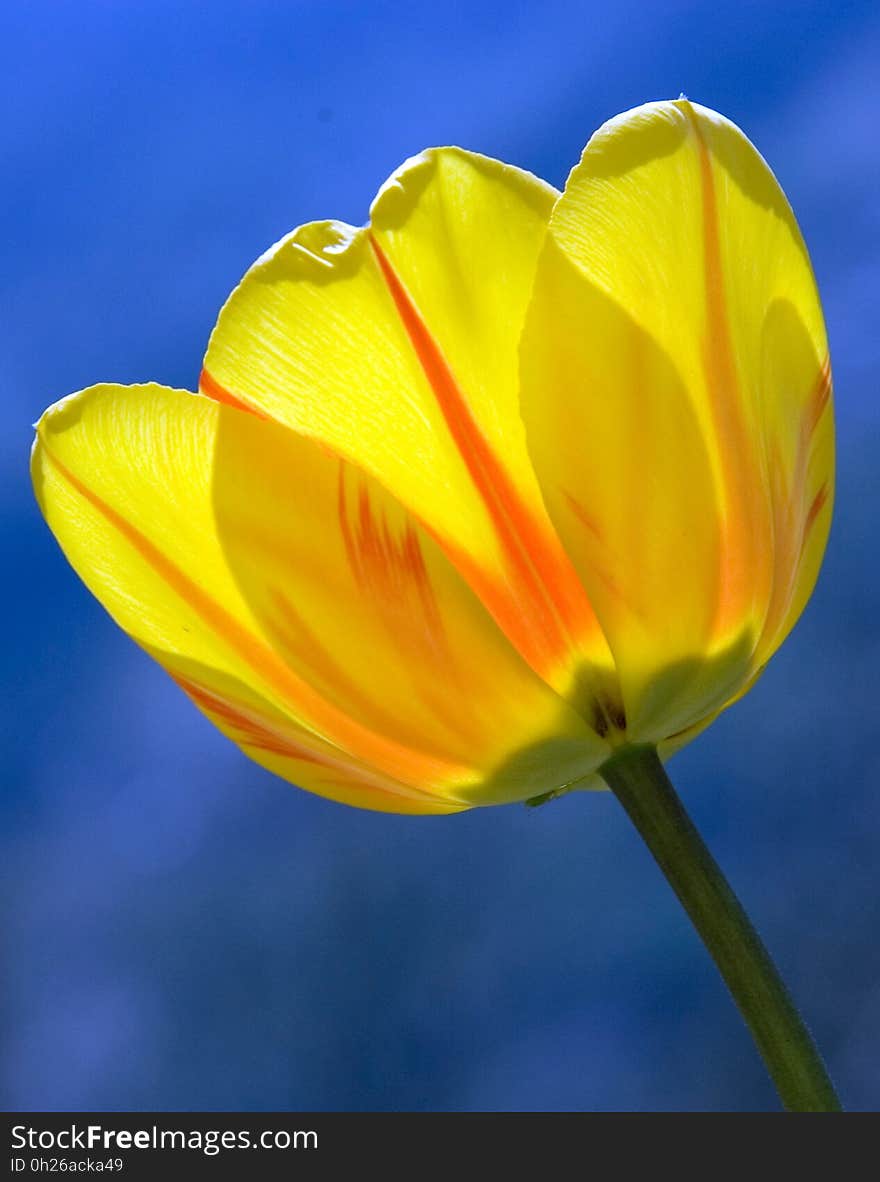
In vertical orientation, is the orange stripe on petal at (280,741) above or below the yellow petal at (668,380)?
below

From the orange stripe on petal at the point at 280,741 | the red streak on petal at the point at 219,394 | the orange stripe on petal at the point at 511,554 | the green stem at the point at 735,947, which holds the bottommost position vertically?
the green stem at the point at 735,947

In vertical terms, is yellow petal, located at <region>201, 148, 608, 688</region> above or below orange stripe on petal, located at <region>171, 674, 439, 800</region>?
above

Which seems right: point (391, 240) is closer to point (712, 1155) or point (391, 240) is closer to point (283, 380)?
point (283, 380)

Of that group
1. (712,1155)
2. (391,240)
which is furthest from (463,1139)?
(391,240)

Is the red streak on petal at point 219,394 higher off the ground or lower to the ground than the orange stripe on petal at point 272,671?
higher

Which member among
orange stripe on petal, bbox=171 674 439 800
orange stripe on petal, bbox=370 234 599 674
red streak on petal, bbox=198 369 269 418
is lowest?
orange stripe on petal, bbox=171 674 439 800

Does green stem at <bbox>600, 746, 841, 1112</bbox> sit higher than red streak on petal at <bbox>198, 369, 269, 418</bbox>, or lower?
lower
